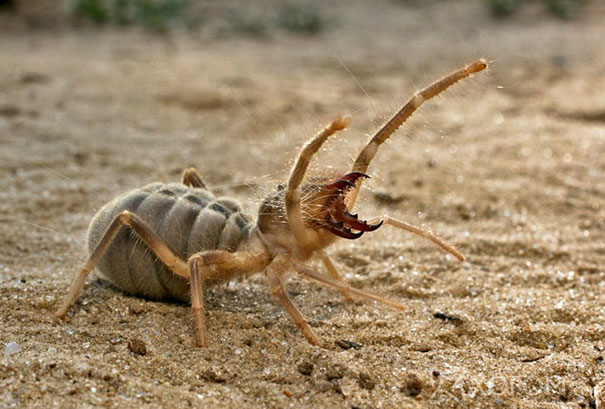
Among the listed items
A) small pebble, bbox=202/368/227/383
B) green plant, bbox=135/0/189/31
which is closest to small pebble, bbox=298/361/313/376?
small pebble, bbox=202/368/227/383

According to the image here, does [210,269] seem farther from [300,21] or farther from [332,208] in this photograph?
[300,21]

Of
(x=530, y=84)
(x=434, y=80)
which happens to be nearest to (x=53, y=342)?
(x=434, y=80)

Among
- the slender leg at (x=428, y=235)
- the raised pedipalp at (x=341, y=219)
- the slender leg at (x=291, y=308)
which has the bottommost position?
the slender leg at (x=291, y=308)

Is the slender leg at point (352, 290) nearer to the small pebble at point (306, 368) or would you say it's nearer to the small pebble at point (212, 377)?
the small pebble at point (306, 368)

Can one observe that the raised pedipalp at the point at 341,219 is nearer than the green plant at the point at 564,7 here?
Yes

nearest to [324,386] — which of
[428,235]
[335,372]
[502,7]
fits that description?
[335,372]

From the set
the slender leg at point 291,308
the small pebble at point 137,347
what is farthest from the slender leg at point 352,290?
the small pebble at point 137,347

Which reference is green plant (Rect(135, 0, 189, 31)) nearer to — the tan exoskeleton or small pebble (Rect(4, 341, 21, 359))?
the tan exoskeleton

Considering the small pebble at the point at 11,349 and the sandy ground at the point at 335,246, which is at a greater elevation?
the small pebble at the point at 11,349

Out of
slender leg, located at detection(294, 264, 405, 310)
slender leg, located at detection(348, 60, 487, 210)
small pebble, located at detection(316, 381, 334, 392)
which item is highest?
slender leg, located at detection(348, 60, 487, 210)
